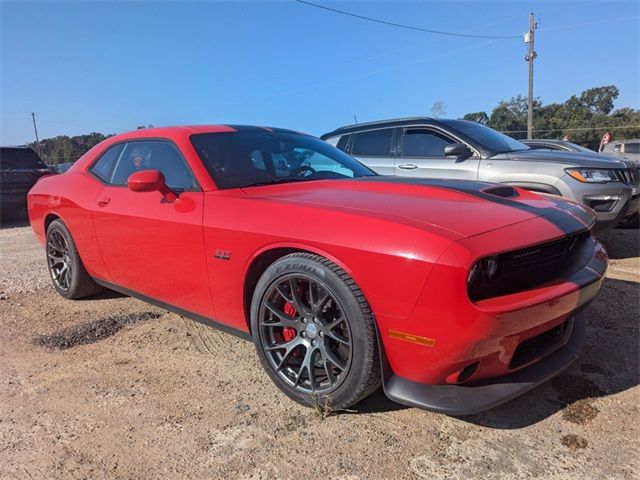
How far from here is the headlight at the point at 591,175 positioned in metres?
4.89

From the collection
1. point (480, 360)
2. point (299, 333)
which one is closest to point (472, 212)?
point (480, 360)

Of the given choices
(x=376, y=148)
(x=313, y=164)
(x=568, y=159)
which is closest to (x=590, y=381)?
Result: (x=313, y=164)

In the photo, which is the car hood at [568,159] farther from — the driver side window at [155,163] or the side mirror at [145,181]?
the side mirror at [145,181]

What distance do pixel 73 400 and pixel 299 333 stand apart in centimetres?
130

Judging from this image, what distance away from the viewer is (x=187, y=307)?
302 cm

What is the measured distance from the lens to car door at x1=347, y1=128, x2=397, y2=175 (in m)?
6.28

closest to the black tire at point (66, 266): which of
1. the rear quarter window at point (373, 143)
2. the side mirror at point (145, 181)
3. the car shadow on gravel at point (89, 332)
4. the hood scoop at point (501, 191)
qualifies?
the car shadow on gravel at point (89, 332)

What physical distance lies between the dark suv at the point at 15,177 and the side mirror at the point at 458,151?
865cm

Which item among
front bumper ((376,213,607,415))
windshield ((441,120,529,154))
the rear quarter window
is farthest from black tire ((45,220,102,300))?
windshield ((441,120,529,154))

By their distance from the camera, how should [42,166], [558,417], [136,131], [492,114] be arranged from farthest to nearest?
[492,114]
[42,166]
[136,131]
[558,417]

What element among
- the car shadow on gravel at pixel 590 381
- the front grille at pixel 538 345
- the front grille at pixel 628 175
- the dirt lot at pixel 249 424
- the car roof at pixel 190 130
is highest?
the car roof at pixel 190 130

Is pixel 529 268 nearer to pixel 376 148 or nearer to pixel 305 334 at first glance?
pixel 305 334

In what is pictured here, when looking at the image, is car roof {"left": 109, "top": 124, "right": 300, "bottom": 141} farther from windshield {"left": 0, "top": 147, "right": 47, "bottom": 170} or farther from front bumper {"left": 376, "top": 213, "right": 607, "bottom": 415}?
windshield {"left": 0, "top": 147, "right": 47, "bottom": 170}

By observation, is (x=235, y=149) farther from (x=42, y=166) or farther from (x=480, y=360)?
(x=42, y=166)
